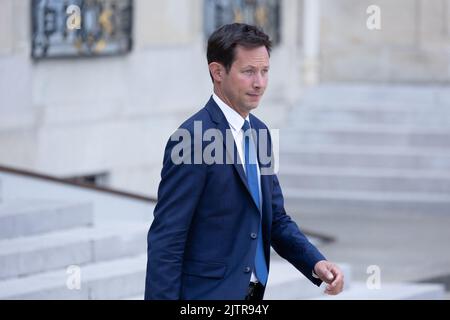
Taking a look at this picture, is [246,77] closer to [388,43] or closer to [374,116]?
[374,116]

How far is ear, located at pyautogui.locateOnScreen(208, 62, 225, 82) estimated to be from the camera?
5.31m

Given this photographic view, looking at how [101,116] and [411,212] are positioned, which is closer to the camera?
[101,116]

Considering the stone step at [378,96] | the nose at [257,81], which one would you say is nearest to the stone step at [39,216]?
the nose at [257,81]

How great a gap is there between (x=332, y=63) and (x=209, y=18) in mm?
3189

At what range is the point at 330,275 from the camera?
5.41 m

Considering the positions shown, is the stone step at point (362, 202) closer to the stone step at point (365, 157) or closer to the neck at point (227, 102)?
the stone step at point (365, 157)

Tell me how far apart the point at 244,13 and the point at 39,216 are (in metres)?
7.18

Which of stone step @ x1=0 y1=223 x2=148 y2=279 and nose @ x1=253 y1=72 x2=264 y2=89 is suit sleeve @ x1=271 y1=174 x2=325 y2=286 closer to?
nose @ x1=253 y1=72 x2=264 y2=89

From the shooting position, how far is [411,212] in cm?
1560

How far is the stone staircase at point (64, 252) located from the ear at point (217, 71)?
129 inches
